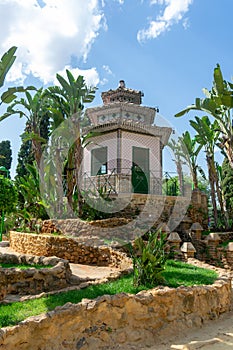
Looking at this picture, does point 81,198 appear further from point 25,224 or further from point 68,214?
point 25,224

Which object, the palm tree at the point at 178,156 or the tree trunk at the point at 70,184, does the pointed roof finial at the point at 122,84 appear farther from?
the tree trunk at the point at 70,184

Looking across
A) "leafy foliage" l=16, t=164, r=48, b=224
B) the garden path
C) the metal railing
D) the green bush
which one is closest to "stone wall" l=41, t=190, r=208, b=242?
the metal railing

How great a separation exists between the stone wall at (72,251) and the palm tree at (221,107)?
6.03m

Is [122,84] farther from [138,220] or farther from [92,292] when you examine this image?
[92,292]

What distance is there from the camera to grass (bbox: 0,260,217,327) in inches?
202

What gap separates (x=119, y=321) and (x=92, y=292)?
3.95ft

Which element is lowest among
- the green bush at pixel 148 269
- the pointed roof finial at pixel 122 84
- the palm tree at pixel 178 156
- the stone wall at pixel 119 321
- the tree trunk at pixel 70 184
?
the stone wall at pixel 119 321

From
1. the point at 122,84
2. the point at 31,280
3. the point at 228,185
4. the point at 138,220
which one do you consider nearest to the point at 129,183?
the point at 138,220

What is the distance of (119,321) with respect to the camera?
5.29 meters

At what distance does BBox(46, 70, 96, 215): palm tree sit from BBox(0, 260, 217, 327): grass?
7.07m

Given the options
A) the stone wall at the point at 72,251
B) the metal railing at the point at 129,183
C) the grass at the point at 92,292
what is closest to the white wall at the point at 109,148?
the metal railing at the point at 129,183

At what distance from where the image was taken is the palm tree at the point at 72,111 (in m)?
14.9

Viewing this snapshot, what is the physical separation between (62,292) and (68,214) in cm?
846

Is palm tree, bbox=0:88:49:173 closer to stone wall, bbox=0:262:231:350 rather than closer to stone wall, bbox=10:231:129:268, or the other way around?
stone wall, bbox=10:231:129:268
